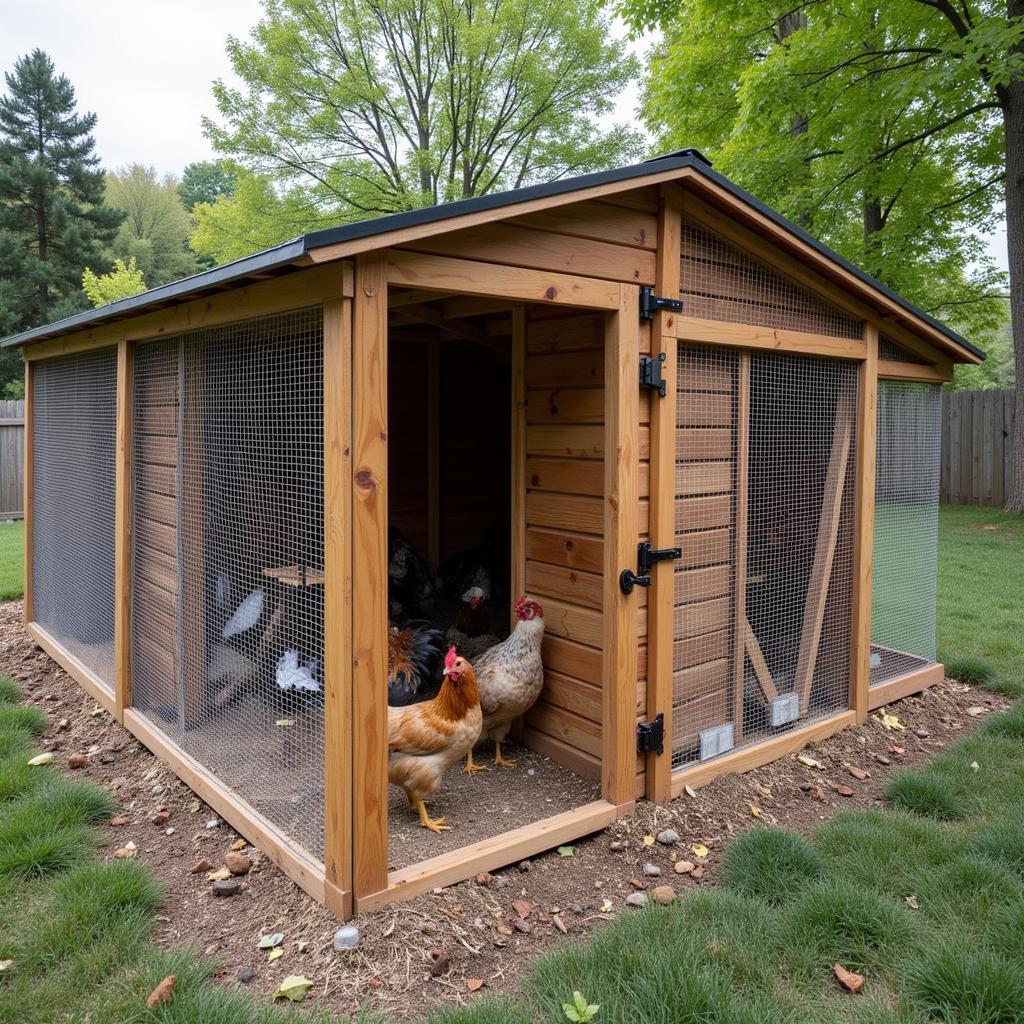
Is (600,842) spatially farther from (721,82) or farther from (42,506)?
(721,82)

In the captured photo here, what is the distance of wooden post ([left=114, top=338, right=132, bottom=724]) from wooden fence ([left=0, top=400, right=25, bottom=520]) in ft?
32.0

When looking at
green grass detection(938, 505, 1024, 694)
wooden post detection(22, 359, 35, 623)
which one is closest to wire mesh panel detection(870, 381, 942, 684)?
green grass detection(938, 505, 1024, 694)

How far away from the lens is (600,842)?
337 cm

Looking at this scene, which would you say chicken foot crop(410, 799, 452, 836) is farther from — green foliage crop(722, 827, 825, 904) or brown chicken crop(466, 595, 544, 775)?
green foliage crop(722, 827, 825, 904)

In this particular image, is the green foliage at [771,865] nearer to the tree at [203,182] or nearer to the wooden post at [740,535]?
the wooden post at [740,535]

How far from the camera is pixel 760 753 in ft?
13.4

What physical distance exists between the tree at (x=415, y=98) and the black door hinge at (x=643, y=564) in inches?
521

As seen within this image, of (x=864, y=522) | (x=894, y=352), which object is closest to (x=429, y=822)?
(x=864, y=522)

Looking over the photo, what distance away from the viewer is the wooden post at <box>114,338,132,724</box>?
4.26 meters

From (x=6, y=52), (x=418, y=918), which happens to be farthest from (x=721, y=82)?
(x=6, y=52)

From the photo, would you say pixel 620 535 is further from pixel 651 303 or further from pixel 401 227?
pixel 401 227

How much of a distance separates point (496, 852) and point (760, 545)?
6.57 ft

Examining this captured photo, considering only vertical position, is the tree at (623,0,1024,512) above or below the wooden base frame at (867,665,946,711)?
above

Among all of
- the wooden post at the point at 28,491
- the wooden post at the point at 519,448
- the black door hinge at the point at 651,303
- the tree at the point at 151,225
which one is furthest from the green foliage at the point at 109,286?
the black door hinge at the point at 651,303
